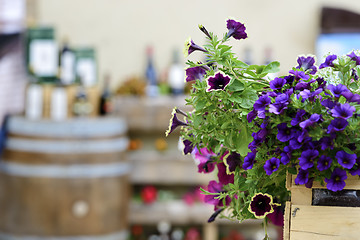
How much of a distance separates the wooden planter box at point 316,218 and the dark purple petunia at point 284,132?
0.07 m

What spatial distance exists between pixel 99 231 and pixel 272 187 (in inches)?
107

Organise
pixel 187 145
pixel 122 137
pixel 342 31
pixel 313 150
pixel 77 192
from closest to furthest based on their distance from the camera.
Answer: pixel 313 150 → pixel 187 145 → pixel 77 192 → pixel 122 137 → pixel 342 31

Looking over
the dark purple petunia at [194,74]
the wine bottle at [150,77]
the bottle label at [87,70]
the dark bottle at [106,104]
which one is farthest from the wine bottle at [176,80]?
the dark purple petunia at [194,74]

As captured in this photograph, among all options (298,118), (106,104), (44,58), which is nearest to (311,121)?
(298,118)

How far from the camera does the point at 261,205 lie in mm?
1079

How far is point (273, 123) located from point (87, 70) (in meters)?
3.54

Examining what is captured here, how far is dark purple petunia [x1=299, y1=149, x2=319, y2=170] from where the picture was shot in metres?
0.98

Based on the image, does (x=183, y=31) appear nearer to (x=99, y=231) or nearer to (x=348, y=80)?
(x=99, y=231)

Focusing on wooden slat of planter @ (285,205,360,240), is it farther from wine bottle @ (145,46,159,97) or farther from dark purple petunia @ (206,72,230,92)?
wine bottle @ (145,46,159,97)

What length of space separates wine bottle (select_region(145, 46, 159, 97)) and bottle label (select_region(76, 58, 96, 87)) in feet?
1.32

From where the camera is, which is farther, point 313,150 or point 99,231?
point 99,231

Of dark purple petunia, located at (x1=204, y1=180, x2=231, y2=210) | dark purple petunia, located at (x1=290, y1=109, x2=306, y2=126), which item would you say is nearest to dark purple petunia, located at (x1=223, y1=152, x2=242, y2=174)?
dark purple petunia, located at (x1=204, y1=180, x2=231, y2=210)

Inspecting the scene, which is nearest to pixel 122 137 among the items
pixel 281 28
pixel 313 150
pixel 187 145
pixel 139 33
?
pixel 139 33

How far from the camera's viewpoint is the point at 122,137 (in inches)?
153
